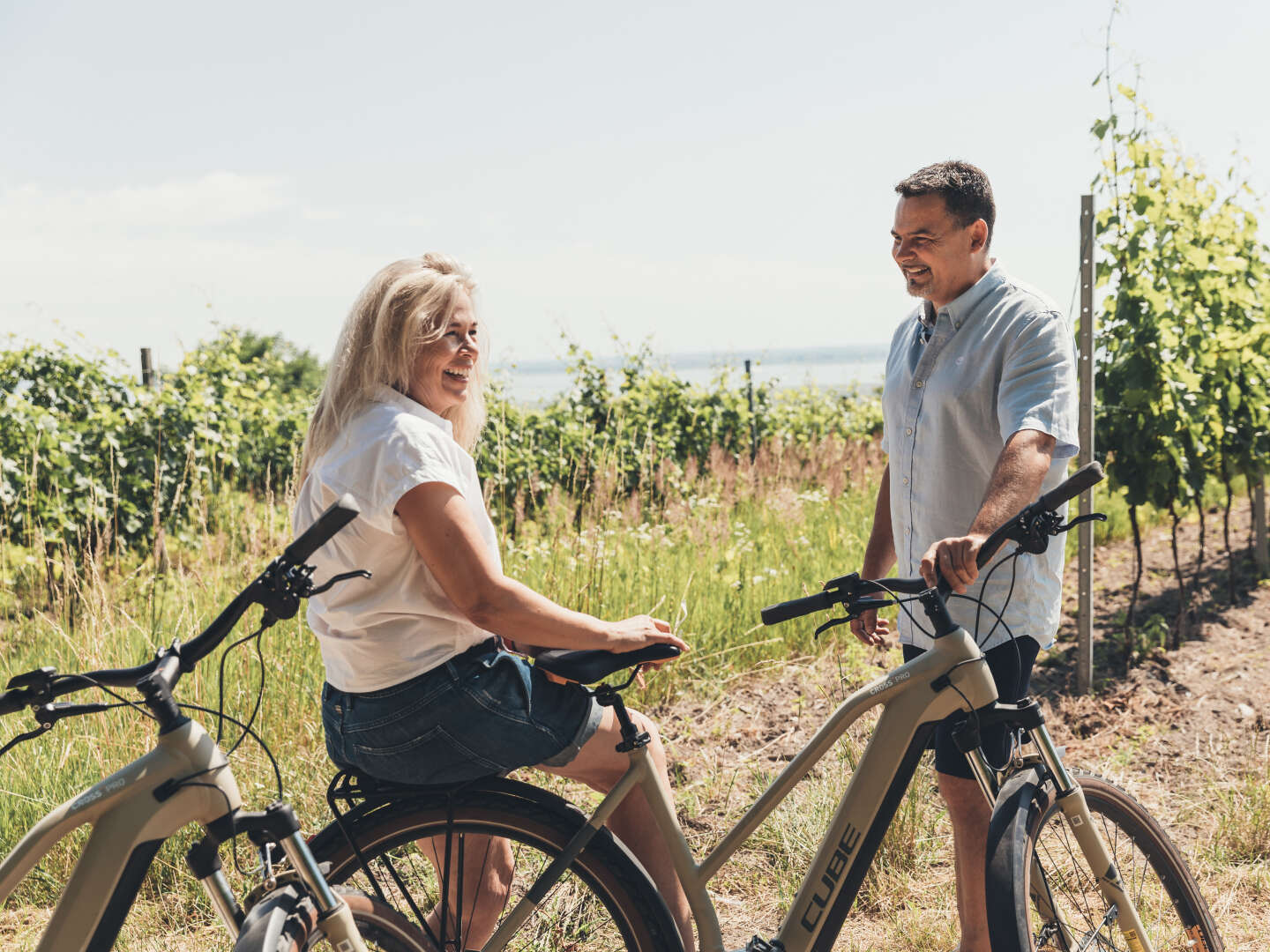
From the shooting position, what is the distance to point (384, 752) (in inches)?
78.9

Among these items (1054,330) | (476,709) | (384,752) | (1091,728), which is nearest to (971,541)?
(1054,330)

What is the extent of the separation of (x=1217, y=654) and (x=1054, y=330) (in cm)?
371

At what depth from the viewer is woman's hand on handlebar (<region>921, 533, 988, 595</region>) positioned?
2.08m

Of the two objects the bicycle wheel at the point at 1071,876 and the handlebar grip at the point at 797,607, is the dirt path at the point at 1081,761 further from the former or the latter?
the handlebar grip at the point at 797,607

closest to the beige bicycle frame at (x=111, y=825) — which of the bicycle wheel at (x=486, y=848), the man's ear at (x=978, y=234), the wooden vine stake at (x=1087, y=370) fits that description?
the bicycle wheel at (x=486, y=848)

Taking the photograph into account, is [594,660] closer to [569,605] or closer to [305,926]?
[305,926]

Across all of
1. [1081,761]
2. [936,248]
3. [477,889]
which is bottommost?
[1081,761]

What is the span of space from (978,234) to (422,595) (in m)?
1.59

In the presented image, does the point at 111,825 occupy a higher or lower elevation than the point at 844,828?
higher

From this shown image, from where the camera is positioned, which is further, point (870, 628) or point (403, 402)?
point (870, 628)

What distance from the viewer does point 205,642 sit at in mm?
1620

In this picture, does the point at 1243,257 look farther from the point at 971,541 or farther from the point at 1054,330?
the point at 971,541

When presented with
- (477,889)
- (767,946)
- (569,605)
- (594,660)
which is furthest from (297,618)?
(767,946)

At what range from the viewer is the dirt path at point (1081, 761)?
311 cm
